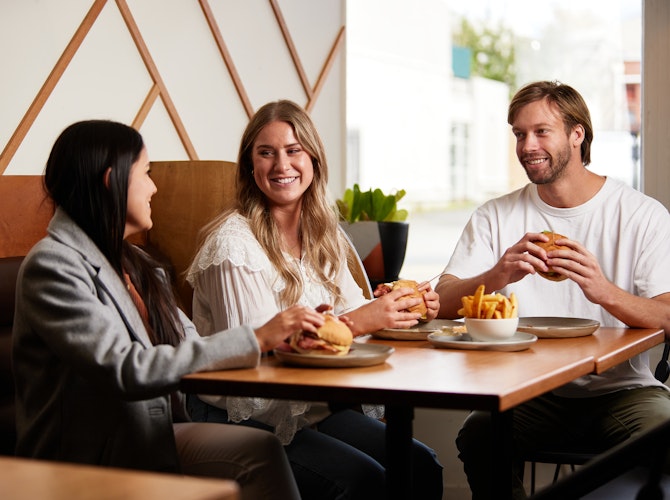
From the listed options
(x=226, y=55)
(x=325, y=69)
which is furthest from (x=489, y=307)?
(x=325, y=69)

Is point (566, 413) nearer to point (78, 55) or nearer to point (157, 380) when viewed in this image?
point (157, 380)

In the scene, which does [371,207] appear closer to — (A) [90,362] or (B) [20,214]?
(B) [20,214]

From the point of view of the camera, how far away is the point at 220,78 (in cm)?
348

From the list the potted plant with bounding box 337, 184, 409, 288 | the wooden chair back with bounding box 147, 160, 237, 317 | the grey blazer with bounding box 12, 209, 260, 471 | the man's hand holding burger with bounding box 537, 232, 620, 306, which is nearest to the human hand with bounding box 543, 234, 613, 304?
the man's hand holding burger with bounding box 537, 232, 620, 306

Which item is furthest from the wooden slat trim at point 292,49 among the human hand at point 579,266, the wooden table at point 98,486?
the wooden table at point 98,486

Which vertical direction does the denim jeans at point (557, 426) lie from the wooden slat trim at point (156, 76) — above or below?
below

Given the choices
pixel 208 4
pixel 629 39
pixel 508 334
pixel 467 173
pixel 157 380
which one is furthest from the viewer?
pixel 467 173

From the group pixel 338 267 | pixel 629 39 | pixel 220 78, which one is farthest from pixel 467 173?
pixel 338 267

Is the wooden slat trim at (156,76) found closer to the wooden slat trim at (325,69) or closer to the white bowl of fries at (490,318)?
the wooden slat trim at (325,69)

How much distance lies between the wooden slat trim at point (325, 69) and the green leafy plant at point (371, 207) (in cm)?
65

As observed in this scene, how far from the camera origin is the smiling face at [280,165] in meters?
1.97

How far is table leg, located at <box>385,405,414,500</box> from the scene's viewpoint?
133cm

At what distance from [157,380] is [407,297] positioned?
1.87ft

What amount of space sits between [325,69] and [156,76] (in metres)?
1.09
